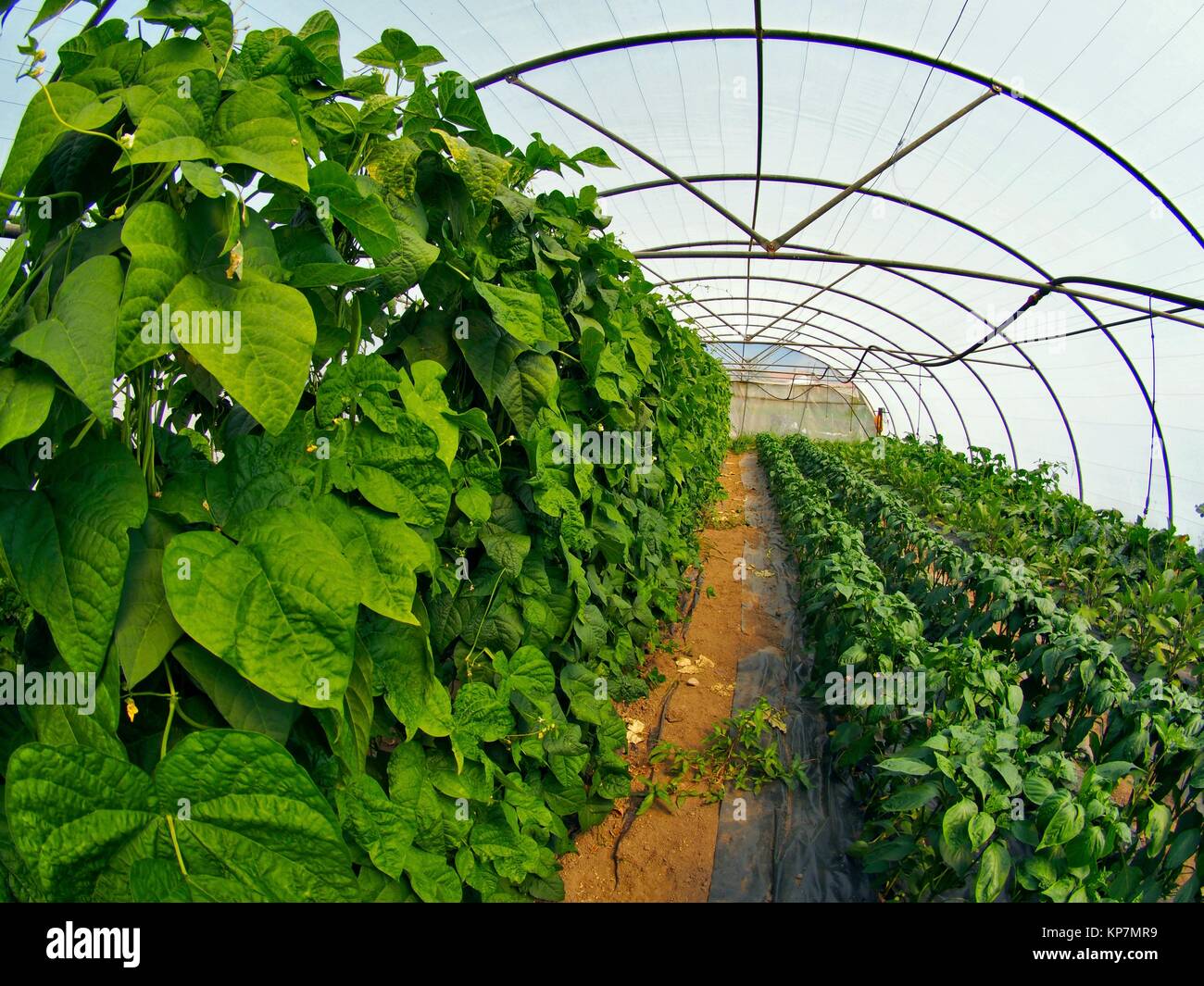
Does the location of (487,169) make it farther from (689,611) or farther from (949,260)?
(949,260)

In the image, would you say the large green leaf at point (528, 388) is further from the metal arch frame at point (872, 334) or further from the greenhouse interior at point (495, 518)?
the metal arch frame at point (872, 334)

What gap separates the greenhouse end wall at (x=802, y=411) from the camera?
24188 mm

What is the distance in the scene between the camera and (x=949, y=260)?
29.6 feet

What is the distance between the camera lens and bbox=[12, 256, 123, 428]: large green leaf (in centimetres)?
64

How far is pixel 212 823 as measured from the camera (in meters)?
0.71

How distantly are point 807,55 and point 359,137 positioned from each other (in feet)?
18.4

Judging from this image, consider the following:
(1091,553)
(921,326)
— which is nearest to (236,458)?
(1091,553)

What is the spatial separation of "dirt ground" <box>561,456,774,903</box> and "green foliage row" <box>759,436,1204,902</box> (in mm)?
724

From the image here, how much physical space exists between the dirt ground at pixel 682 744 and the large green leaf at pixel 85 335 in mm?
2544
